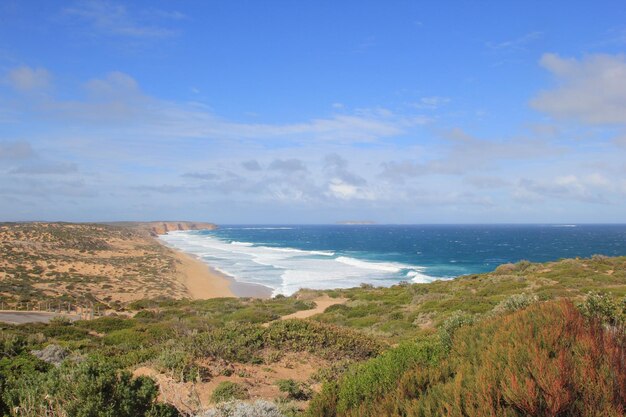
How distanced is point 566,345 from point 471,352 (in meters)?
1.18

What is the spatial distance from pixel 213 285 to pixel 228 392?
41.6m

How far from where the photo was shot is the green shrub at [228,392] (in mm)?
7316

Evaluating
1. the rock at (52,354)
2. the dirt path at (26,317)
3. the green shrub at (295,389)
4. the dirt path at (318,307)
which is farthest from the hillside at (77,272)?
the green shrub at (295,389)

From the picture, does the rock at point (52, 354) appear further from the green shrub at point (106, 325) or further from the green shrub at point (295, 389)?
the green shrub at point (106, 325)


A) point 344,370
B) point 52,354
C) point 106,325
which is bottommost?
point 106,325

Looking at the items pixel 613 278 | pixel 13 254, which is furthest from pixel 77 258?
pixel 613 278

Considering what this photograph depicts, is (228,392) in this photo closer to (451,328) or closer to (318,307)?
(451,328)

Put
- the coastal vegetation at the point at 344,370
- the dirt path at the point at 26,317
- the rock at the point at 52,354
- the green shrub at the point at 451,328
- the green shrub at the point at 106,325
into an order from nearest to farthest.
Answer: the coastal vegetation at the point at 344,370
the green shrub at the point at 451,328
the rock at the point at 52,354
the green shrub at the point at 106,325
the dirt path at the point at 26,317

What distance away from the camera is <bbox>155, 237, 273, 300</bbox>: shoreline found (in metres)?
41.5

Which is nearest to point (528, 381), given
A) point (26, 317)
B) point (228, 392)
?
point (228, 392)

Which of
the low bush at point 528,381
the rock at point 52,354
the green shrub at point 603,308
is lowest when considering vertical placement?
the rock at point 52,354

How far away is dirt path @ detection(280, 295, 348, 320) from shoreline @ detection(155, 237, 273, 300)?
853cm

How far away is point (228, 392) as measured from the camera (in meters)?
7.57

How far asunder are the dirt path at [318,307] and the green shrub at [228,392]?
544 inches
